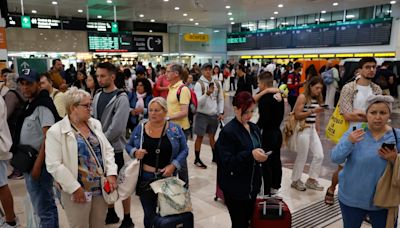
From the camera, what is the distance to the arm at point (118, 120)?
9.48 ft

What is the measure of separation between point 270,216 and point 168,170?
891 mm

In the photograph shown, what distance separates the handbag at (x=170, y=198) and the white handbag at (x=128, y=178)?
18 centimetres

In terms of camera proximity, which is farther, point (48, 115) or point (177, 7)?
point (177, 7)

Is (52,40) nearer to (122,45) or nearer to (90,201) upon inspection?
(122,45)

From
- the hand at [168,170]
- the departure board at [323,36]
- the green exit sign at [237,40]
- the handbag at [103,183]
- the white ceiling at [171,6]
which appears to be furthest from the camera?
the green exit sign at [237,40]

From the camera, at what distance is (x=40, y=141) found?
2.61 m

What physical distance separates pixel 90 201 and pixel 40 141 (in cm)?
78

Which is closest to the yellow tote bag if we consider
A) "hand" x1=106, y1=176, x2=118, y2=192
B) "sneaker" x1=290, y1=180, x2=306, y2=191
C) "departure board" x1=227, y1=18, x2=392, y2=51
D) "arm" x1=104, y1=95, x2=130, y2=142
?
"sneaker" x1=290, y1=180, x2=306, y2=191

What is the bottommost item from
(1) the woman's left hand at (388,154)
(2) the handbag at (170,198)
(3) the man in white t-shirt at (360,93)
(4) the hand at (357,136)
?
(2) the handbag at (170,198)

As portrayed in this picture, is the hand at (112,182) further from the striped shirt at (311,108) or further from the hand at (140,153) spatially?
the striped shirt at (311,108)

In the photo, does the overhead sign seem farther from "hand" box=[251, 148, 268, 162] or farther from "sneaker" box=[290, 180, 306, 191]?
"hand" box=[251, 148, 268, 162]

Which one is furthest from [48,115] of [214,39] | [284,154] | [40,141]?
[214,39]

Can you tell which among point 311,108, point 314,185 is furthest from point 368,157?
point 314,185

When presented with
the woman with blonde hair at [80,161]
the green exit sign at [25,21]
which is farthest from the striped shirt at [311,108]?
the green exit sign at [25,21]
